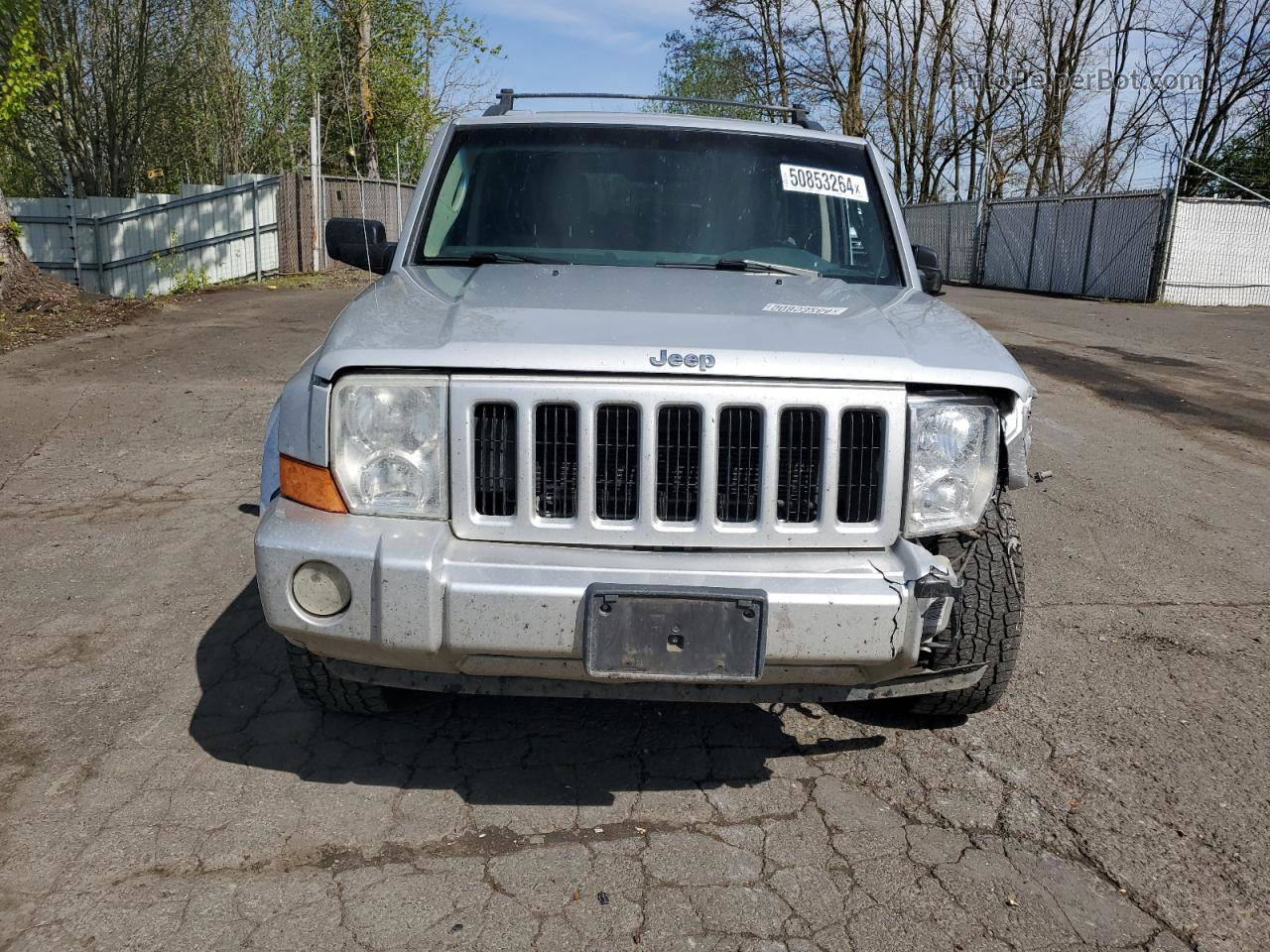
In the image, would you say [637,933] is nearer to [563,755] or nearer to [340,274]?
[563,755]

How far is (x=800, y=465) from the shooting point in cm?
266

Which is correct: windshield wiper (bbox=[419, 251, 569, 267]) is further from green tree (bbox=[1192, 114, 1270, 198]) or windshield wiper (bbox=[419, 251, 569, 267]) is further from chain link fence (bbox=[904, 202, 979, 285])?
green tree (bbox=[1192, 114, 1270, 198])

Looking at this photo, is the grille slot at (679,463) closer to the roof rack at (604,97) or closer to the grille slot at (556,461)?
the grille slot at (556,461)

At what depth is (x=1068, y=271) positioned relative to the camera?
24922 mm

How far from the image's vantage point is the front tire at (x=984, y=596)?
9.04 feet

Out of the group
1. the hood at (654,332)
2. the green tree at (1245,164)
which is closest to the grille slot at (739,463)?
the hood at (654,332)

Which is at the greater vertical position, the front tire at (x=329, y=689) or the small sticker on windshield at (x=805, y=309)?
the small sticker on windshield at (x=805, y=309)

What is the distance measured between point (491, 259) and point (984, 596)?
1987 mm

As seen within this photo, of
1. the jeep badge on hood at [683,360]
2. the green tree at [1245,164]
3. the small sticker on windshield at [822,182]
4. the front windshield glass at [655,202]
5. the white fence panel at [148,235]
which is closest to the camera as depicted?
the jeep badge on hood at [683,360]

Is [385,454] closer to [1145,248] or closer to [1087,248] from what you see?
[1145,248]

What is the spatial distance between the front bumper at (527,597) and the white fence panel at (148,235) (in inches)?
701

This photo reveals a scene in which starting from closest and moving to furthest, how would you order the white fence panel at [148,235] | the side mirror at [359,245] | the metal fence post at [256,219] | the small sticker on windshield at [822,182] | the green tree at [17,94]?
the small sticker on windshield at [822,182] < the side mirror at [359,245] < the green tree at [17,94] < the white fence panel at [148,235] < the metal fence post at [256,219]

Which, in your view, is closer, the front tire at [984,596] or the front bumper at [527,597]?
the front bumper at [527,597]

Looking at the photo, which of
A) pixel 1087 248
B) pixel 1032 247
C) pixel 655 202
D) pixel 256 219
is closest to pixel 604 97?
pixel 655 202
